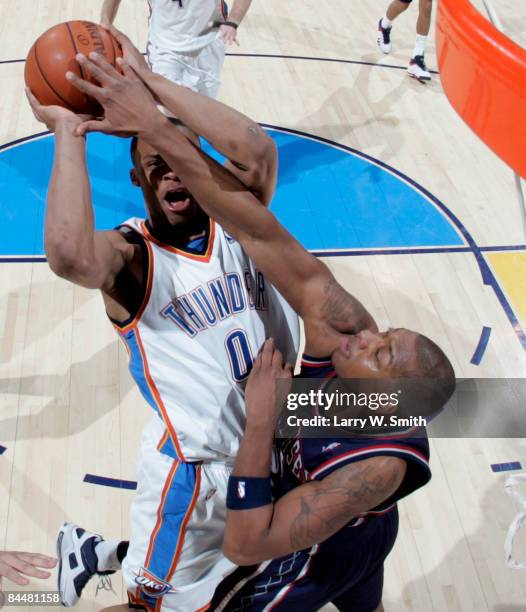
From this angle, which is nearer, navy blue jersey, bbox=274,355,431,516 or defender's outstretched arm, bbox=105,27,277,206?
navy blue jersey, bbox=274,355,431,516

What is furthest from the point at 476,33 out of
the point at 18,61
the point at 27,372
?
the point at 18,61

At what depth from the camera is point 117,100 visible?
6.72ft

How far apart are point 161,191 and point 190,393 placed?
2.24 feet

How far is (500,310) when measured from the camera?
16.6 ft

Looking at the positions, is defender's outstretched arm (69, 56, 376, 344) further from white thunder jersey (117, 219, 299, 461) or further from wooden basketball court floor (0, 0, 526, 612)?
wooden basketball court floor (0, 0, 526, 612)

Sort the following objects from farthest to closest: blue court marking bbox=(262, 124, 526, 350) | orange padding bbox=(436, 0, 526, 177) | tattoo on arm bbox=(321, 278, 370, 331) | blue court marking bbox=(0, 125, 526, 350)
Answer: blue court marking bbox=(0, 125, 526, 350), blue court marking bbox=(262, 124, 526, 350), tattoo on arm bbox=(321, 278, 370, 331), orange padding bbox=(436, 0, 526, 177)

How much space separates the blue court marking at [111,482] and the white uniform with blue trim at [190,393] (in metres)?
1.11

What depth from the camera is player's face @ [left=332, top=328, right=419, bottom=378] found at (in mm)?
2178

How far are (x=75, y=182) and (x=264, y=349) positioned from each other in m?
0.75

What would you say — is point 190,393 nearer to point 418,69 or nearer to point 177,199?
point 177,199

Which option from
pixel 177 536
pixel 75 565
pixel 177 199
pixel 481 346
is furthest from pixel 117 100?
pixel 481 346

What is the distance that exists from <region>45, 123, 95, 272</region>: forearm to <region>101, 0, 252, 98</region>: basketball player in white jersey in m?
3.45

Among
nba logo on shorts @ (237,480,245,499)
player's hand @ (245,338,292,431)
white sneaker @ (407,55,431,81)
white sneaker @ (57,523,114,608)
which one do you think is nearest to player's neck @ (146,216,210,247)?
player's hand @ (245,338,292,431)

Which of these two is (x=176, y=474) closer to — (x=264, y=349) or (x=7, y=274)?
(x=264, y=349)
